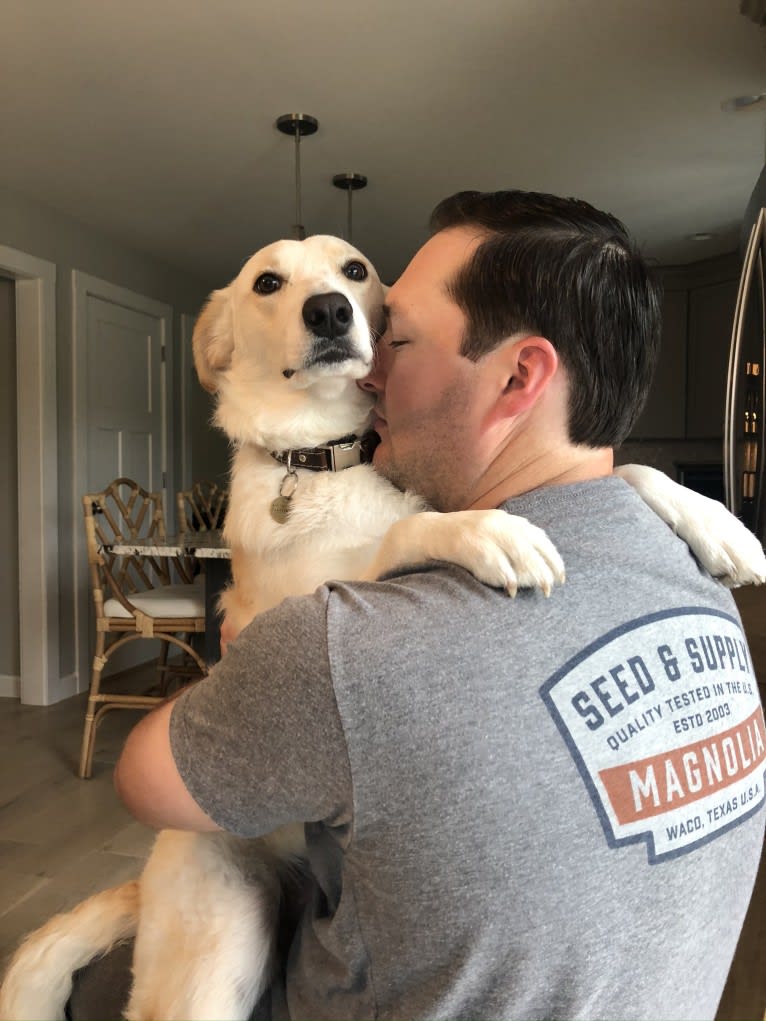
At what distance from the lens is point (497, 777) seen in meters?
0.58

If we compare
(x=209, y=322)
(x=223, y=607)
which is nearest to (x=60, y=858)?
(x=223, y=607)

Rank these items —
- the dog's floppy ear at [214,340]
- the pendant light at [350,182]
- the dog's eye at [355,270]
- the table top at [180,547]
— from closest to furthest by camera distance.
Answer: the dog's eye at [355,270] → the dog's floppy ear at [214,340] → the table top at [180,547] → the pendant light at [350,182]

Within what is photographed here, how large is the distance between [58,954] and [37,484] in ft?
→ 11.8

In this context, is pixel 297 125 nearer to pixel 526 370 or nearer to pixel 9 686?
pixel 526 370

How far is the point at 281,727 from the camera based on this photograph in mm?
596

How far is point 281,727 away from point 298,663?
49mm

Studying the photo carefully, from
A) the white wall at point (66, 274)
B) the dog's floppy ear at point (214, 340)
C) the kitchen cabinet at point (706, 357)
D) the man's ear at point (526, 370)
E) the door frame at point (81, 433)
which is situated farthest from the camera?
the kitchen cabinet at point (706, 357)

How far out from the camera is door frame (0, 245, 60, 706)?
4.22 metres

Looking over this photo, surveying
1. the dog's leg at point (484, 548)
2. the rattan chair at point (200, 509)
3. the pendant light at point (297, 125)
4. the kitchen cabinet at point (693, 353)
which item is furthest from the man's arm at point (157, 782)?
the kitchen cabinet at point (693, 353)

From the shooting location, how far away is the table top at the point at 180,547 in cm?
282

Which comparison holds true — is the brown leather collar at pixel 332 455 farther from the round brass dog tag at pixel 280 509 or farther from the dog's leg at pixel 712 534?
the dog's leg at pixel 712 534

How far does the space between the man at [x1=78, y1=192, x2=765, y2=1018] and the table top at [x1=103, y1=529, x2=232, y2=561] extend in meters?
2.07

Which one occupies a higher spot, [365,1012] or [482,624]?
[482,624]

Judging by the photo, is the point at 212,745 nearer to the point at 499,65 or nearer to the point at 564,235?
the point at 564,235
